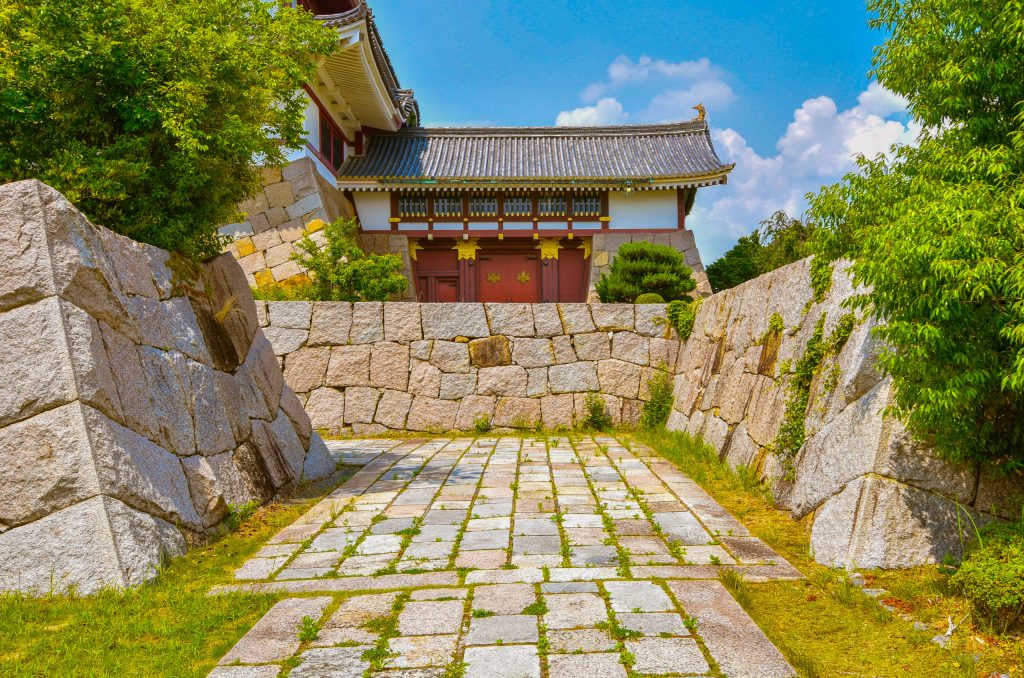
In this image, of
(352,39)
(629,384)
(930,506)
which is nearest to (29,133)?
(930,506)

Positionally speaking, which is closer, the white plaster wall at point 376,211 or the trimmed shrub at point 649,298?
the trimmed shrub at point 649,298

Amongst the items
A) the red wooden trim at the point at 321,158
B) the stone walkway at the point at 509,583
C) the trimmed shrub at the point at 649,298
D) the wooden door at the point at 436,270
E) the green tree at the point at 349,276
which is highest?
the red wooden trim at the point at 321,158

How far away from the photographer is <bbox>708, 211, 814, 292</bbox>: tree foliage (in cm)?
1301

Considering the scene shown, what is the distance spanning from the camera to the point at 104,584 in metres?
3.18

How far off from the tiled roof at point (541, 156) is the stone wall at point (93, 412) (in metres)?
12.7

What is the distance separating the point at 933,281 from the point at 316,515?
4170 mm

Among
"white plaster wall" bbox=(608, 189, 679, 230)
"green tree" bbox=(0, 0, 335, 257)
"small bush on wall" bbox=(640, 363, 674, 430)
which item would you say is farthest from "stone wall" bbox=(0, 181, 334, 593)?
"white plaster wall" bbox=(608, 189, 679, 230)

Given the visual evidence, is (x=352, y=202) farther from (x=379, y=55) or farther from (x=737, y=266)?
(x=737, y=266)

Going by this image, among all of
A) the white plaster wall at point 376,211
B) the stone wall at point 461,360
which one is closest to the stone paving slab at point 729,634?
the stone wall at point 461,360

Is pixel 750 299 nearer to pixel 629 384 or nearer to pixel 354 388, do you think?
pixel 629 384

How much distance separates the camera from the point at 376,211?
17141mm

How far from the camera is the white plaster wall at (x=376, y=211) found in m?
17.1

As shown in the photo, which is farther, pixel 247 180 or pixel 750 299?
pixel 750 299

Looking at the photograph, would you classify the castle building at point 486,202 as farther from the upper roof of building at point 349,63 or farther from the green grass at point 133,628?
the green grass at point 133,628
